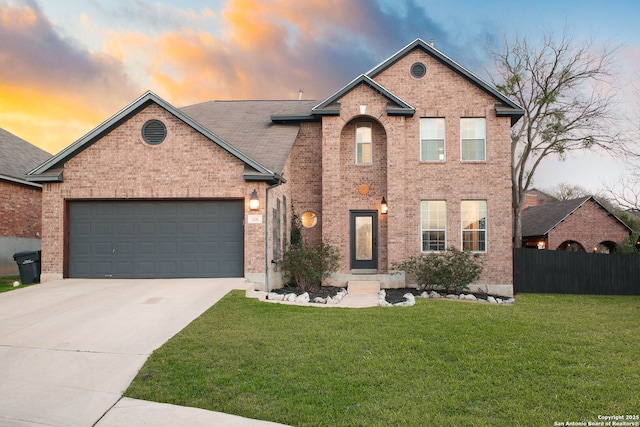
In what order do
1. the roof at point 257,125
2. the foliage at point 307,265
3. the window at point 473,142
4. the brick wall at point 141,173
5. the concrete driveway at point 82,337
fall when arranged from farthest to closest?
the window at point 473,142 → the roof at point 257,125 → the foliage at point 307,265 → the brick wall at point 141,173 → the concrete driveway at point 82,337

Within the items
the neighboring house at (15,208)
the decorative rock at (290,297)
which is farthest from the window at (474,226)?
the neighboring house at (15,208)

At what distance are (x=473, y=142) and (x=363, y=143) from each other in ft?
12.6

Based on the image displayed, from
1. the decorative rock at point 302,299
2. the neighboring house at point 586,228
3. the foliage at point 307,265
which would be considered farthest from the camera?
the neighboring house at point 586,228

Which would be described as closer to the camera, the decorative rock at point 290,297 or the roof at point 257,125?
the decorative rock at point 290,297

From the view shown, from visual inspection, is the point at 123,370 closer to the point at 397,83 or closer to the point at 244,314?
the point at 244,314

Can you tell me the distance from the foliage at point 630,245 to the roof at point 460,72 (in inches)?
451

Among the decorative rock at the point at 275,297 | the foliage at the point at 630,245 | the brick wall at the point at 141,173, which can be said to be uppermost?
the brick wall at the point at 141,173

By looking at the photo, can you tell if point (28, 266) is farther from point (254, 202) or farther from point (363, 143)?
point (363, 143)

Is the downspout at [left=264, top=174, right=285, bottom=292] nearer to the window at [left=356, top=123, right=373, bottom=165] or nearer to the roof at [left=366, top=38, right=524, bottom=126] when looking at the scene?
the window at [left=356, top=123, right=373, bottom=165]

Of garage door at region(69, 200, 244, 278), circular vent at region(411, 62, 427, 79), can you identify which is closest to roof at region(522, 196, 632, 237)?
circular vent at region(411, 62, 427, 79)

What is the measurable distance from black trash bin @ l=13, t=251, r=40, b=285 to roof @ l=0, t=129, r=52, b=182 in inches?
225

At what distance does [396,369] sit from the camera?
21.2 ft

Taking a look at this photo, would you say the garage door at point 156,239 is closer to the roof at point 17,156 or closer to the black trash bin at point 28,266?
the black trash bin at point 28,266

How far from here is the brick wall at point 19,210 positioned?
18.5 metres
